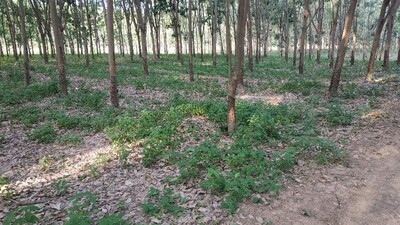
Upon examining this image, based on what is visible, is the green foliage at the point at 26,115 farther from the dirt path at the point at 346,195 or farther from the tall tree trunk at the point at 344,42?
the tall tree trunk at the point at 344,42

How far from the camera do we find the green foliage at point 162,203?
4.37m

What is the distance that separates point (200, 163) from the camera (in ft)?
19.3

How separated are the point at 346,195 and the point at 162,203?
3.31 meters

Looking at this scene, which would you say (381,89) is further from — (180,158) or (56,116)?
(56,116)

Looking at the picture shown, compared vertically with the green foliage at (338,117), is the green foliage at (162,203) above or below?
below

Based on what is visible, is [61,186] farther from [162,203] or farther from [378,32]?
[378,32]

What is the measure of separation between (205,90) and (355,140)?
767 cm

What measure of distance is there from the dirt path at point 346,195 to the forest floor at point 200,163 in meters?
0.02

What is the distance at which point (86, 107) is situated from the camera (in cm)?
1055

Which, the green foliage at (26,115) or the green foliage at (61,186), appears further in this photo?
the green foliage at (26,115)

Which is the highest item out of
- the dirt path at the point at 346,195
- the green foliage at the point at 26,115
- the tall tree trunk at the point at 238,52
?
the tall tree trunk at the point at 238,52

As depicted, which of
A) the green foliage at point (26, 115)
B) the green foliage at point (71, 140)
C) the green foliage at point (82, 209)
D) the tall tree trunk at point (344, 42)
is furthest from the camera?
the tall tree trunk at point (344, 42)

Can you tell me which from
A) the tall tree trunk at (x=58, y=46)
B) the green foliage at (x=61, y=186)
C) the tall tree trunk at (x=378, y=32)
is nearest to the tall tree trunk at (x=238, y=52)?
the green foliage at (x=61, y=186)

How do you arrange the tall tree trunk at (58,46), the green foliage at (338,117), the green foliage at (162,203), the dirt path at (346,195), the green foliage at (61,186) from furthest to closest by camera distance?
the tall tree trunk at (58,46) < the green foliage at (338,117) < the green foliage at (61,186) < the green foliage at (162,203) < the dirt path at (346,195)
